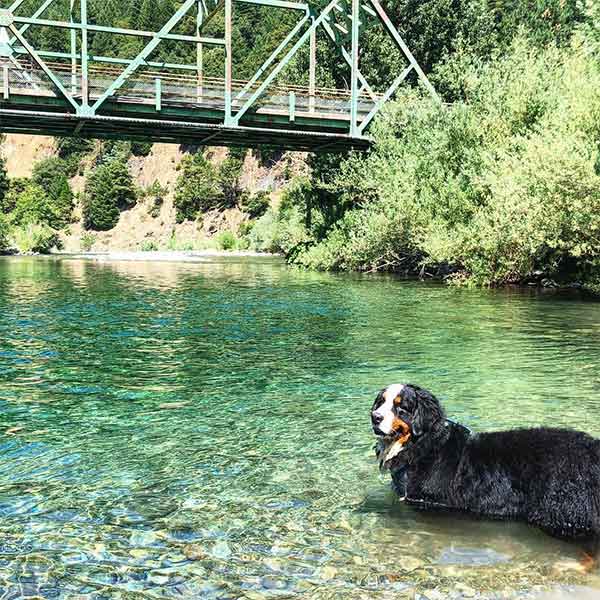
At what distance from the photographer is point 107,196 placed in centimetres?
11769

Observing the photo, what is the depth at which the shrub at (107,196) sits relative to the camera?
117188 mm

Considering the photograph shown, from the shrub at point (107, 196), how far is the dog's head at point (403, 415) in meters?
117

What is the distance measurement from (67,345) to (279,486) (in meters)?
8.15

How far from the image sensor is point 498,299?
68.3ft

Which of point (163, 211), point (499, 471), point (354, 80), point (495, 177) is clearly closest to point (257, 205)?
point (163, 211)

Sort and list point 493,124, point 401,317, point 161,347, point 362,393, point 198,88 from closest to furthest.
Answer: point 362,393 < point 161,347 < point 401,317 < point 493,124 < point 198,88

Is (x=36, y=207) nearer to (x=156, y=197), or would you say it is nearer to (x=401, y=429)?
(x=156, y=197)

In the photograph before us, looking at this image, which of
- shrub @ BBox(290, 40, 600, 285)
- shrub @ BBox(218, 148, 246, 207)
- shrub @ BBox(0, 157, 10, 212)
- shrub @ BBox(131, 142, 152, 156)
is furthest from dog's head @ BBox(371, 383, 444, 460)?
shrub @ BBox(131, 142, 152, 156)

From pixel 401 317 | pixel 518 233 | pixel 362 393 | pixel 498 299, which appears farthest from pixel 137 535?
pixel 518 233

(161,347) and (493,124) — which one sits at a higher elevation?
(493,124)

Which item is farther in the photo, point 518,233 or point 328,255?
Result: point 328,255

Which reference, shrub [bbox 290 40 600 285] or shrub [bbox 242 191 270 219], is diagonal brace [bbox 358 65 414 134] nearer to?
shrub [bbox 290 40 600 285]

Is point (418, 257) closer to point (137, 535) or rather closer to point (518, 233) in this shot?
point (518, 233)

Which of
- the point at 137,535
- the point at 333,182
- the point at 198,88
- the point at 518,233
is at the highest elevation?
the point at 198,88
